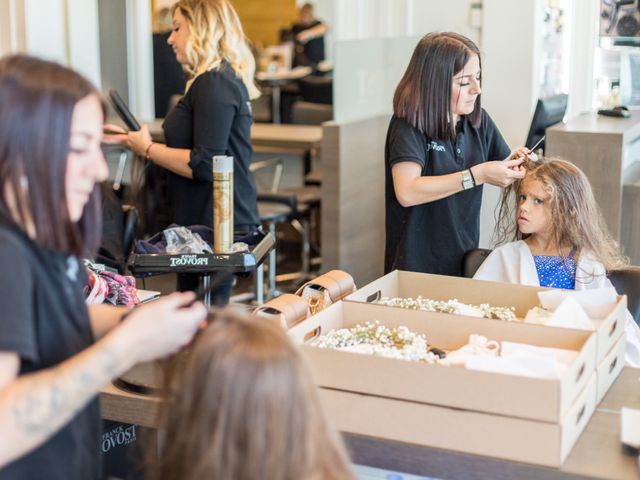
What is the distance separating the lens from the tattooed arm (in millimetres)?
1231

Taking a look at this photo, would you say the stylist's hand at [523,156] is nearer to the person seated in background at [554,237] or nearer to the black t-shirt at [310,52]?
the person seated in background at [554,237]

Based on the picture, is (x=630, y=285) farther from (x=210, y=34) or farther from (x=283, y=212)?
(x=283, y=212)

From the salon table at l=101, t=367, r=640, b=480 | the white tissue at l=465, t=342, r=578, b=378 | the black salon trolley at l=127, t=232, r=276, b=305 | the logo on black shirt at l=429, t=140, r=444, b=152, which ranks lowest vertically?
the salon table at l=101, t=367, r=640, b=480

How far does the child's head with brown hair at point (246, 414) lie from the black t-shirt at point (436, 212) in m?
1.62

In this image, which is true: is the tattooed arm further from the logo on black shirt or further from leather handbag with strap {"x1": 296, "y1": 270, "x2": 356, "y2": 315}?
the logo on black shirt

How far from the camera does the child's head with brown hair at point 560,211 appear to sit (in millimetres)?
2701

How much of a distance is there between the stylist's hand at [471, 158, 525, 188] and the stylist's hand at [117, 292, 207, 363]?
152 cm

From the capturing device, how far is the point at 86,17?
11.4 feet

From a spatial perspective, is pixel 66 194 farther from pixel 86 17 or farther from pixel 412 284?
pixel 86 17

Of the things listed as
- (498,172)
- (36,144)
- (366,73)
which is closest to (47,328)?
(36,144)

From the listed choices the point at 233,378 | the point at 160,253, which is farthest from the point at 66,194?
the point at 160,253

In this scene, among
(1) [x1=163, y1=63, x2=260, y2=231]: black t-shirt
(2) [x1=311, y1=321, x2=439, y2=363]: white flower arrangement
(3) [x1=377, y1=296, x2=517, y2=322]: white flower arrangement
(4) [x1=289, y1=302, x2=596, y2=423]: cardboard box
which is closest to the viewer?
(4) [x1=289, y1=302, x2=596, y2=423]: cardboard box

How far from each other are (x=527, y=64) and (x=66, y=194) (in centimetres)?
409

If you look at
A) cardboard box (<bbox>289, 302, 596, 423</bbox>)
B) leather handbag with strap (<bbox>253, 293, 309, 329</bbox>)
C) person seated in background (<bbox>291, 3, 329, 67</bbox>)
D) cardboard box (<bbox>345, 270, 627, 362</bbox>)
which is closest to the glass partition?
cardboard box (<bbox>345, 270, 627, 362</bbox>)
